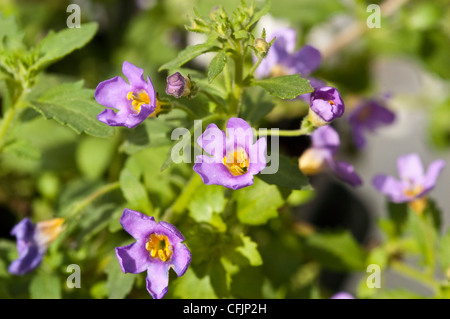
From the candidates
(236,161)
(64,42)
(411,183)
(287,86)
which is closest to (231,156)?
(236,161)

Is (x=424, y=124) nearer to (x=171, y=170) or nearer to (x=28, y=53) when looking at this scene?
(x=171, y=170)

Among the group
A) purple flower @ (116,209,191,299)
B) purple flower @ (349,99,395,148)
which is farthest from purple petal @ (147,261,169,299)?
purple flower @ (349,99,395,148)

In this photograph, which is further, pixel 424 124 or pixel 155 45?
pixel 424 124

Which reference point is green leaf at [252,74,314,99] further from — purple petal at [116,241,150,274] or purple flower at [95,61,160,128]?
purple petal at [116,241,150,274]

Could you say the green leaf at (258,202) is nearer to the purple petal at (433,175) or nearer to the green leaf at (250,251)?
the green leaf at (250,251)

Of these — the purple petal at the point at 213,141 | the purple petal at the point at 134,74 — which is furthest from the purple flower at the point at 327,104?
the purple petal at the point at 134,74

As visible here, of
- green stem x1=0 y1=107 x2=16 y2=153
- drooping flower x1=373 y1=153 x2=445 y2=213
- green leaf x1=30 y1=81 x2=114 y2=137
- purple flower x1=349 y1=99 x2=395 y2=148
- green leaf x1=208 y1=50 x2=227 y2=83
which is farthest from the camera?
purple flower x1=349 y1=99 x2=395 y2=148

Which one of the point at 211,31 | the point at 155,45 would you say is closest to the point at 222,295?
the point at 211,31
